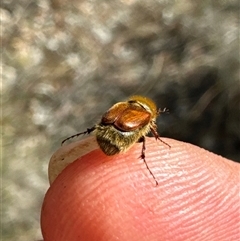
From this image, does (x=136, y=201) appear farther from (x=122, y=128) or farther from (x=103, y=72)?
(x=103, y=72)

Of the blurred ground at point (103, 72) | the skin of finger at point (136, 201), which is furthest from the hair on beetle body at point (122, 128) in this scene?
the blurred ground at point (103, 72)

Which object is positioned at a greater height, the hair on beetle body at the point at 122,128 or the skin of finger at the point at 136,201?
the hair on beetle body at the point at 122,128

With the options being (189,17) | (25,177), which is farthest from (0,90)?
(189,17)

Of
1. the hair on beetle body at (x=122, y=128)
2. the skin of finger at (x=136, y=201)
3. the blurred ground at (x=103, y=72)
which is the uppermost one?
the blurred ground at (x=103, y=72)

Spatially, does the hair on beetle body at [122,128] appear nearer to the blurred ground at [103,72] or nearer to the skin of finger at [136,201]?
the skin of finger at [136,201]

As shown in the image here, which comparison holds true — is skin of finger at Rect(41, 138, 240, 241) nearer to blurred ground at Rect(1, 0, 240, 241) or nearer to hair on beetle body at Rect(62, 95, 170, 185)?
hair on beetle body at Rect(62, 95, 170, 185)

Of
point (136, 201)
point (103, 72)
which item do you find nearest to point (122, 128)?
point (136, 201)
